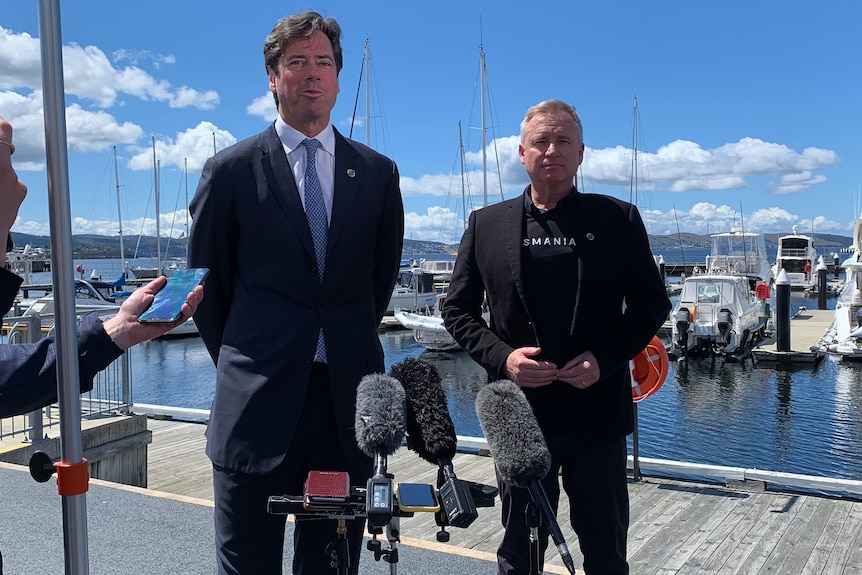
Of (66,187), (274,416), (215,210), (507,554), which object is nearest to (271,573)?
(274,416)

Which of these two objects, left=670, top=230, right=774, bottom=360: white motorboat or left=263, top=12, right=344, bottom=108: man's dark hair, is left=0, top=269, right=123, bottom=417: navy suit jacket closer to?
left=263, top=12, right=344, bottom=108: man's dark hair

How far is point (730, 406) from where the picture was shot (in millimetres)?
19281

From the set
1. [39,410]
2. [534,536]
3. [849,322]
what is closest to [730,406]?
[849,322]

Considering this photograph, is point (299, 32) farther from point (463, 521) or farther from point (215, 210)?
point (463, 521)

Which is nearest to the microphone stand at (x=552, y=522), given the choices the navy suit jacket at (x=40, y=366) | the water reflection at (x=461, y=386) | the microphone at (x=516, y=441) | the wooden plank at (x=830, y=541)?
the microphone at (x=516, y=441)

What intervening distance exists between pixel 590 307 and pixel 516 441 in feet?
2.90

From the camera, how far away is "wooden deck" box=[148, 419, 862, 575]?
4094mm

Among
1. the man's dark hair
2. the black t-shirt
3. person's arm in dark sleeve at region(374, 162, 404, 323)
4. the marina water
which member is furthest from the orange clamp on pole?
the marina water

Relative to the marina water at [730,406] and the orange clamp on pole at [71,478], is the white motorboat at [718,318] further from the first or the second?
the orange clamp on pole at [71,478]

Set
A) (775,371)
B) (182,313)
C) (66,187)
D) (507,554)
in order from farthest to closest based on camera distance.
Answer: (775,371), (507,554), (66,187), (182,313)

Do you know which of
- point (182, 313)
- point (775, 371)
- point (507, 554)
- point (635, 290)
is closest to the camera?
point (182, 313)

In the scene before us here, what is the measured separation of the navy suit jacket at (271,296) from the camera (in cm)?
213

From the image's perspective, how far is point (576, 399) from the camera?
103 inches

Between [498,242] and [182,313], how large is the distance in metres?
1.48
